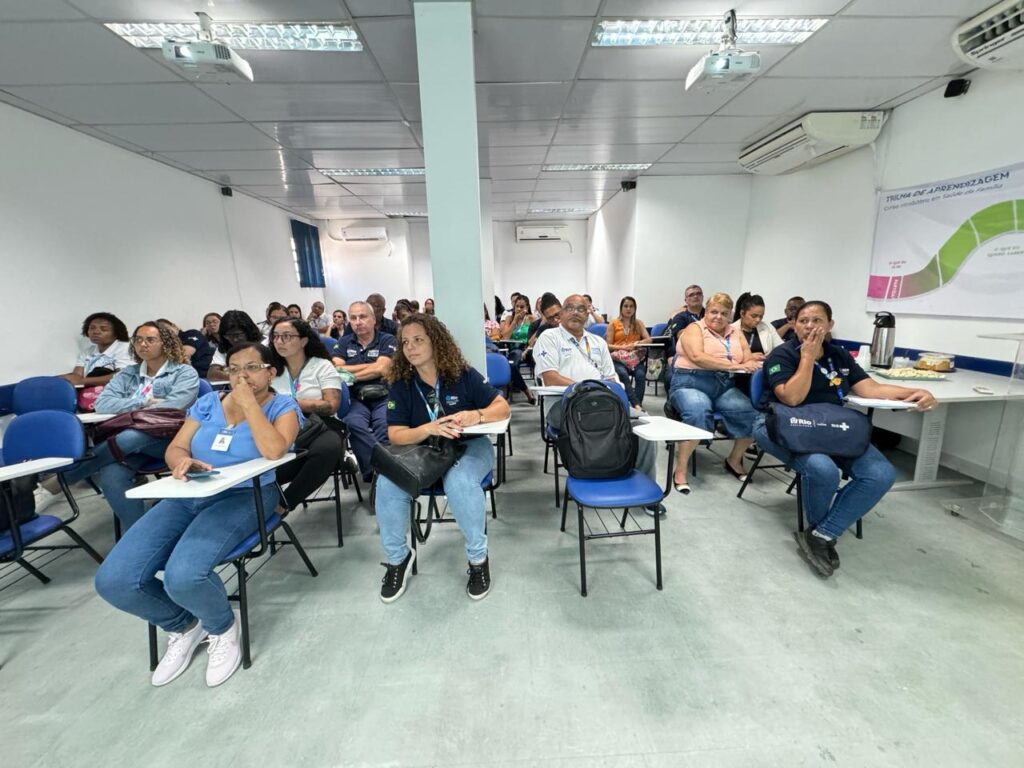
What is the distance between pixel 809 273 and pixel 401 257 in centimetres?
738

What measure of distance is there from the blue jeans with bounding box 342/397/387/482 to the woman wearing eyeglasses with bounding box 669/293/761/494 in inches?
87.3

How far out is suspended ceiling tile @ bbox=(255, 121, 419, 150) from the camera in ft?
12.5

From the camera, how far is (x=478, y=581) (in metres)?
2.03

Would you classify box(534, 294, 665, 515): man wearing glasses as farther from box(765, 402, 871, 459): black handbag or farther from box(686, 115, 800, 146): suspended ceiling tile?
box(686, 115, 800, 146): suspended ceiling tile

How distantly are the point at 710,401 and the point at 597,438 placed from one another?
60.4 inches

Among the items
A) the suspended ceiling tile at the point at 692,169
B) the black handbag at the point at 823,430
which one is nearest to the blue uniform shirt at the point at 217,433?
the black handbag at the point at 823,430

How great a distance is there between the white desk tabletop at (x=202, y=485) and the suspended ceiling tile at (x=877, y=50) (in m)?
4.00

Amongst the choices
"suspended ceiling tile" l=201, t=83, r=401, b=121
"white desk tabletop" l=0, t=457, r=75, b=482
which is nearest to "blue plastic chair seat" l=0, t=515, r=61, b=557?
"white desk tabletop" l=0, t=457, r=75, b=482

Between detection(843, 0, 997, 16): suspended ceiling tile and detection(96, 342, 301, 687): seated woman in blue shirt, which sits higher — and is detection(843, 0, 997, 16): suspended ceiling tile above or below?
above

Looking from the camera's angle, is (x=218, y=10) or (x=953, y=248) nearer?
(x=218, y=10)

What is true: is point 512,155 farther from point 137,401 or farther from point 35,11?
point 137,401

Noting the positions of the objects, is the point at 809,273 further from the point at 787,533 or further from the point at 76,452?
the point at 76,452

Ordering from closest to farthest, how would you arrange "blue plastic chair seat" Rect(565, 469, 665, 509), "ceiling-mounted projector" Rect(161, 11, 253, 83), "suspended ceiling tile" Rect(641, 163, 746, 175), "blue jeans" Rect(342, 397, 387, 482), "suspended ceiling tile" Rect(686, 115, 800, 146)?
"blue plastic chair seat" Rect(565, 469, 665, 509) < "ceiling-mounted projector" Rect(161, 11, 253, 83) < "blue jeans" Rect(342, 397, 387, 482) < "suspended ceiling tile" Rect(686, 115, 800, 146) < "suspended ceiling tile" Rect(641, 163, 746, 175)

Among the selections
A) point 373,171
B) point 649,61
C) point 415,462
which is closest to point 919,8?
point 649,61
